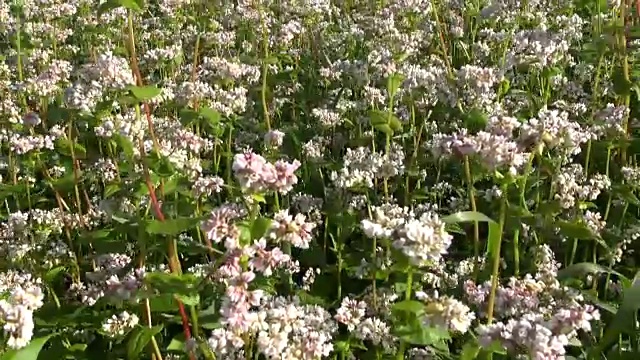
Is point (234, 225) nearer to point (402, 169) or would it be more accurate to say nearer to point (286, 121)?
point (402, 169)

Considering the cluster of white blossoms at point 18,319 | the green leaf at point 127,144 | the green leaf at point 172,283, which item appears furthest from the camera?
the green leaf at point 127,144

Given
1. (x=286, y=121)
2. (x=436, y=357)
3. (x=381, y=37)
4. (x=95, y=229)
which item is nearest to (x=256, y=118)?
(x=286, y=121)

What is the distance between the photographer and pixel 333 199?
12.4 ft

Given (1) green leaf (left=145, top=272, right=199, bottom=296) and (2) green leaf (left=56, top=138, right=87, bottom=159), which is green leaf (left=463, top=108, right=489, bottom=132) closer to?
(1) green leaf (left=145, top=272, right=199, bottom=296)

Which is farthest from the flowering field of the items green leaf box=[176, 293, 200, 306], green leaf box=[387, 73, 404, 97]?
green leaf box=[387, 73, 404, 97]

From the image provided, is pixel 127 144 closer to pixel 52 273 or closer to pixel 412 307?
pixel 52 273

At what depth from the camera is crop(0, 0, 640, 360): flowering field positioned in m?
2.27

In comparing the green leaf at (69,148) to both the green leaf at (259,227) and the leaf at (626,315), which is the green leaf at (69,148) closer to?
the green leaf at (259,227)

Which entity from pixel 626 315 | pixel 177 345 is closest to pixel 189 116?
pixel 177 345

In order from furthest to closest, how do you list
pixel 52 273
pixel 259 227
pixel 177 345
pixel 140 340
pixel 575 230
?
1. pixel 52 273
2. pixel 575 230
3. pixel 177 345
4. pixel 140 340
5. pixel 259 227

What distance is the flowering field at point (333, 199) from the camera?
2268 millimetres

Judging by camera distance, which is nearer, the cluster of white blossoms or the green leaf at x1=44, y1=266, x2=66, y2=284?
the cluster of white blossoms

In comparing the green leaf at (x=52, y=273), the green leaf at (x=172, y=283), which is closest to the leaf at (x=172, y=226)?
the green leaf at (x=172, y=283)

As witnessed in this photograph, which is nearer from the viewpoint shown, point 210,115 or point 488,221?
point 488,221
